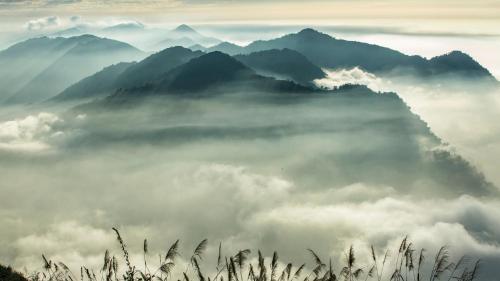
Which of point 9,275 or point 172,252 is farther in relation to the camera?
point 9,275

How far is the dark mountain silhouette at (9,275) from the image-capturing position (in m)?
21.4

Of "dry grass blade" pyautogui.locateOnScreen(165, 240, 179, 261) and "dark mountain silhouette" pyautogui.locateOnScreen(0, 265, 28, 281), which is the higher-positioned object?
"dry grass blade" pyautogui.locateOnScreen(165, 240, 179, 261)

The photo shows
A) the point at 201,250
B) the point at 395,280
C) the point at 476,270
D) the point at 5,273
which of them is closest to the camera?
the point at 201,250

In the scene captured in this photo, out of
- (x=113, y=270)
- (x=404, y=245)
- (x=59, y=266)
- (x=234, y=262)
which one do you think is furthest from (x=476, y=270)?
(x=59, y=266)

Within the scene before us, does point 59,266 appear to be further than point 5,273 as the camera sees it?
No

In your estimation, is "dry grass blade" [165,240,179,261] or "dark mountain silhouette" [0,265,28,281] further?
"dark mountain silhouette" [0,265,28,281]

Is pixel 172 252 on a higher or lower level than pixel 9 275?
higher

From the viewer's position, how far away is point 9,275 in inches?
869

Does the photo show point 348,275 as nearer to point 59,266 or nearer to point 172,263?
point 172,263

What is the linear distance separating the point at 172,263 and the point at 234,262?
1525 mm

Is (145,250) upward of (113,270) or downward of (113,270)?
upward

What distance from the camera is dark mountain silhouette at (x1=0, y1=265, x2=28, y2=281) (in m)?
21.4

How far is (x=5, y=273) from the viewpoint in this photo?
22.4 m

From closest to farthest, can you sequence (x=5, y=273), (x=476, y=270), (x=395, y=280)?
(x=476, y=270) < (x=395, y=280) < (x=5, y=273)
